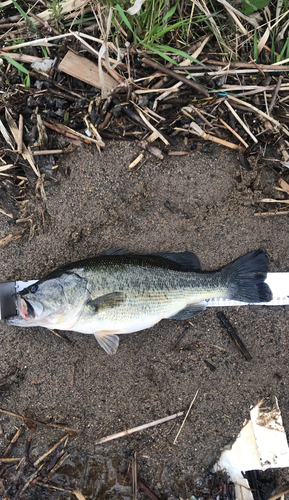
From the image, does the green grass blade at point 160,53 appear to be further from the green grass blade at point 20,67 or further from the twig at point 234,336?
the twig at point 234,336

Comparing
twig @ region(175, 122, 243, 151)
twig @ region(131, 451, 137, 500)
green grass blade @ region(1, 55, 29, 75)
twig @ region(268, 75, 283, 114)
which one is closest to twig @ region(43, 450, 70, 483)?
twig @ region(131, 451, 137, 500)

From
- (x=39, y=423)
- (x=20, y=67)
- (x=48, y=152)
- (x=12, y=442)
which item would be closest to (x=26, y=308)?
(x=39, y=423)

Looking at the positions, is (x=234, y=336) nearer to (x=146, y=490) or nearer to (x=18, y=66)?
(x=146, y=490)

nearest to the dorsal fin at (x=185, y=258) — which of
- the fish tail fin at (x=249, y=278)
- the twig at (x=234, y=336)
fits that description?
the fish tail fin at (x=249, y=278)

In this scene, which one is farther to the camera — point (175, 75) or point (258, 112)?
point (258, 112)

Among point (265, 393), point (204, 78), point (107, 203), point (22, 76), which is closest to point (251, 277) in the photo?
point (265, 393)

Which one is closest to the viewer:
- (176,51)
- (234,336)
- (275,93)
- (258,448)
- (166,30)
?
(166,30)

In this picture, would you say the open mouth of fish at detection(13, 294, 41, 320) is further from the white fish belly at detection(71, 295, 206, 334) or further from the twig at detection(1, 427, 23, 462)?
the twig at detection(1, 427, 23, 462)
